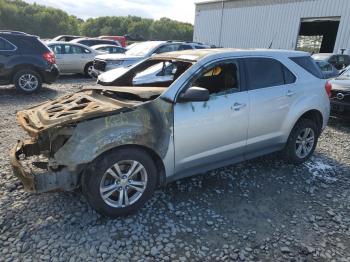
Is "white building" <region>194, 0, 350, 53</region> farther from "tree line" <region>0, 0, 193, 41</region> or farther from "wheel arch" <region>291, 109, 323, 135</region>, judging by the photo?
"tree line" <region>0, 0, 193, 41</region>

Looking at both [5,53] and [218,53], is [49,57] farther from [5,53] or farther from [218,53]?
[218,53]

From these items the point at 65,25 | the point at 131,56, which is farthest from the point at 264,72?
the point at 65,25

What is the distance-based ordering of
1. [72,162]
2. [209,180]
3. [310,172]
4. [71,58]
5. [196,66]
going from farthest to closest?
1. [71,58]
2. [310,172]
3. [209,180]
4. [196,66]
5. [72,162]

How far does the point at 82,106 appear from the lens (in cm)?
345

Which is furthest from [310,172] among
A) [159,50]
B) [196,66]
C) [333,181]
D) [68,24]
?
[68,24]

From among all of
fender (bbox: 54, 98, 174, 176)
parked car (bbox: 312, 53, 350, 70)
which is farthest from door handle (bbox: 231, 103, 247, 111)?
parked car (bbox: 312, 53, 350, 70)

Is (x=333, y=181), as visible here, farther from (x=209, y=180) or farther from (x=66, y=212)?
(x=66, y=212)

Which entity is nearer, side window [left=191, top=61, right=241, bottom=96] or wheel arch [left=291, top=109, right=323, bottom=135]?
side window [left=191, top=61, right=241, bottom=96]

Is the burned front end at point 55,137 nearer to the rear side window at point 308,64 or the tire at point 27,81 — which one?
the rear side window at point 308,64

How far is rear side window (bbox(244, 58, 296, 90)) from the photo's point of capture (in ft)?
13.3

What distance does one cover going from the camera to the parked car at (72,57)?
41.4 feet

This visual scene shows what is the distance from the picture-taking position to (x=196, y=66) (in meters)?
3.62

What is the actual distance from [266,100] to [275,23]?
19013 millimetres

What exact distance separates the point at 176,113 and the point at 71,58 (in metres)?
10.7
